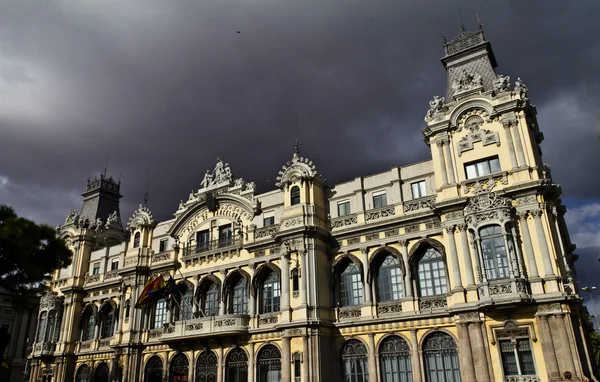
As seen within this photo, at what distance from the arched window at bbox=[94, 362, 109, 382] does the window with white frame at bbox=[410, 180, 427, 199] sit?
2825 cm

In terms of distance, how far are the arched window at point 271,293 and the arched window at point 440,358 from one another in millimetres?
10291

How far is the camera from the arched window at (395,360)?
88.7ft

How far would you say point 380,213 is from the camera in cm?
3044

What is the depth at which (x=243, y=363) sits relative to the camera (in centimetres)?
3209

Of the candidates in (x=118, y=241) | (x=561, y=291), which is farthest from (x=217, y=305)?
(x=561, y=291)

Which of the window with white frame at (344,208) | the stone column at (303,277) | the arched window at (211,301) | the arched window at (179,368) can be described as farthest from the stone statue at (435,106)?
the arched window at (179,368)

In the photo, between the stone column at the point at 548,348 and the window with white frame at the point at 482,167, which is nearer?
the stone column at the point at 548,348

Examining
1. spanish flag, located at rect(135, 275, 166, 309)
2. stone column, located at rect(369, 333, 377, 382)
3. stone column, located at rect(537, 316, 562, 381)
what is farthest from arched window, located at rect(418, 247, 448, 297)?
spanish flag, located at rect(135, 275, 166, 309)

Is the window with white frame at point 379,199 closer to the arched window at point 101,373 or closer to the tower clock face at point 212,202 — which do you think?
the tower clock face at point 212,202

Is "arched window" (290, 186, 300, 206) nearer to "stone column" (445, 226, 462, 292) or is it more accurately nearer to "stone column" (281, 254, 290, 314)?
"stone column" (281, 254, 290, 314)

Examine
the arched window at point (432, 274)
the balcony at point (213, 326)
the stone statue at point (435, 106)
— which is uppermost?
the stone statue at point (435, 106)

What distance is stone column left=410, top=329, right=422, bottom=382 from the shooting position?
86.2 ft

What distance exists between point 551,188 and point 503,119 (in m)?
4.59

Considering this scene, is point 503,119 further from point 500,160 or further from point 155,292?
point 155,292
